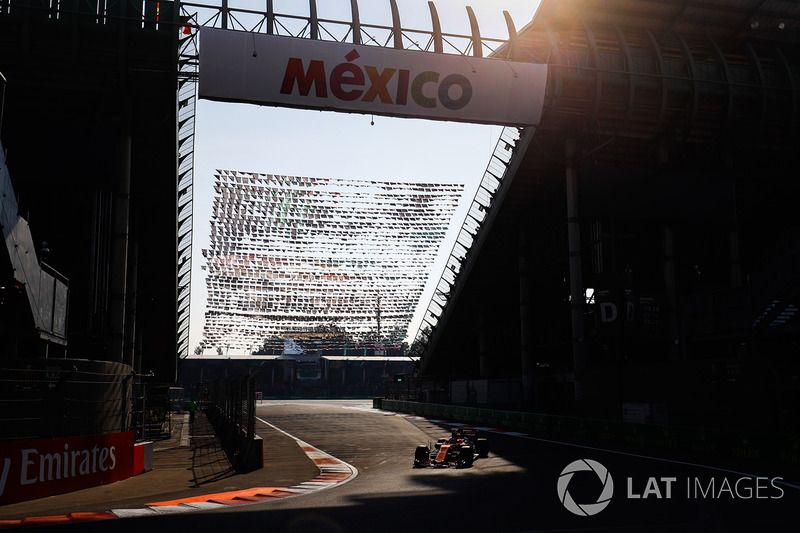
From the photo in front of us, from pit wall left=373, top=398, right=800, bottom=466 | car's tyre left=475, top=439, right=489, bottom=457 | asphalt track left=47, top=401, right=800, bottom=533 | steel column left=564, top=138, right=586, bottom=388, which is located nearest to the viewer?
asphalt track left=47, top=401, right=800, bottom=533

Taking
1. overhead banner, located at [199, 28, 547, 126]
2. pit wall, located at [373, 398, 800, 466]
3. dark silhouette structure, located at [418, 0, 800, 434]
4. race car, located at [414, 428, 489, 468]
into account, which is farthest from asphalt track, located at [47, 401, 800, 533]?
overhead banner, located at [199, 28, 547, 126]

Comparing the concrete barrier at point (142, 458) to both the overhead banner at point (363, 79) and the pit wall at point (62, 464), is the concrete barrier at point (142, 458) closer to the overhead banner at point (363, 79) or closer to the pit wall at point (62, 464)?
the pit wall at point (62, 464)

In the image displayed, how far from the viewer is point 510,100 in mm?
31797

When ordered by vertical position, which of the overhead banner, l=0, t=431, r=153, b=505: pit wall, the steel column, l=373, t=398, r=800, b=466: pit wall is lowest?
l=373, t=398, r=800, b=466: pit wall

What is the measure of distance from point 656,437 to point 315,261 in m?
74.4

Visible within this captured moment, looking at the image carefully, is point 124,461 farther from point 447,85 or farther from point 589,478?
point 447,85

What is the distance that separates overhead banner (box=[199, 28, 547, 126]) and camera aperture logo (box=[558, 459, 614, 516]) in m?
16.7

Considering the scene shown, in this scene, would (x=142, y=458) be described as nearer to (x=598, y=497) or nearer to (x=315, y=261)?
(x=598, y=497)

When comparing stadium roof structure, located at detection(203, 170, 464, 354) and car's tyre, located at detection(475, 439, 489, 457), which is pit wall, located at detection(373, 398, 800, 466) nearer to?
car's tyre, located at detection(475, 439, 489, 457)

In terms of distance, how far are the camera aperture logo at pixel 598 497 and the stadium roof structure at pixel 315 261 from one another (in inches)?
2369

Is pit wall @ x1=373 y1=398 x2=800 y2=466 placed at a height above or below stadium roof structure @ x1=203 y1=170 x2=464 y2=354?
below

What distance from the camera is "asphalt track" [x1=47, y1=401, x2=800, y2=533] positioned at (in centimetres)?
1073

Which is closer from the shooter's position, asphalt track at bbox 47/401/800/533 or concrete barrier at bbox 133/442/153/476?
asphalt track at bbox 47/401/800/533

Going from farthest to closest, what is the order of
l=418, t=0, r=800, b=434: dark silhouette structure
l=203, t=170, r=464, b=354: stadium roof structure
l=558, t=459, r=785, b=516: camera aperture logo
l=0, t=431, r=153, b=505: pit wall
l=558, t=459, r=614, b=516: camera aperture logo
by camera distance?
l=203, t=170, r=464, b=354: stadium roof structure → l=418, t=0, r=800, b=434: dark silhouette structure → l=0, t=431, r=153, b=505: pit wall → l=558, t=459, r=785, b=516: camera aperture logo → l=558, t=459, r=614, b=516: camera aperture logo
